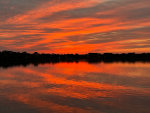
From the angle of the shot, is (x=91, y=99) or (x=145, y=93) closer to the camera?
(x=91, y=99)

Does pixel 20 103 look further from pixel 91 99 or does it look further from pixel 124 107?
pixel 124 107

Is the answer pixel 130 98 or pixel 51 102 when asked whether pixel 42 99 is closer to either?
pixel 51 102

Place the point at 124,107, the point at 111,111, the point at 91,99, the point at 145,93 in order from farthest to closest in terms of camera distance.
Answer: the point at 145,93 → the point at 91,99 → the point at 124,107 → the point at 111,111

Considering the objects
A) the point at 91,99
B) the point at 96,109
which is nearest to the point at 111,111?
the point at 96,109

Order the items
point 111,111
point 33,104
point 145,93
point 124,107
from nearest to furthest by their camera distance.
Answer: point 111,111
point 124,107
point 33,104
point 145,93

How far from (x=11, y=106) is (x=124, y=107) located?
1155 centimetres

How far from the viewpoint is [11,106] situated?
21.7 meters

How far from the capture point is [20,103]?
2286 cm

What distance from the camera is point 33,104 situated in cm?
2234

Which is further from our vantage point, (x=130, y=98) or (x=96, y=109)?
(x=130, y=98)

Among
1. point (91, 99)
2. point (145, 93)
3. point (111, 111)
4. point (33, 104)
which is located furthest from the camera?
point (145, 93)

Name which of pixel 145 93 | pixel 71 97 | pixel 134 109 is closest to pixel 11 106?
pixel 71 97

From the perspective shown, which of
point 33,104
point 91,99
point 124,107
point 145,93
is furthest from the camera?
point 145,93

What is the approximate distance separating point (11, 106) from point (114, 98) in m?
11.7
